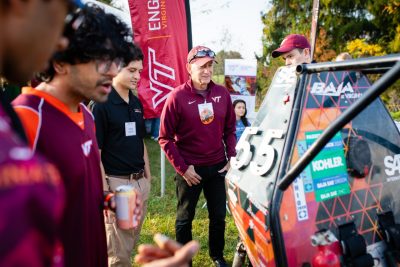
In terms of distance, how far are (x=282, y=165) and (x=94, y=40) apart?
1.03 metres

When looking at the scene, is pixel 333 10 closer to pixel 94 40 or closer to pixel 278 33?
pixel 278 33

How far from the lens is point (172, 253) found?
3.53 feet

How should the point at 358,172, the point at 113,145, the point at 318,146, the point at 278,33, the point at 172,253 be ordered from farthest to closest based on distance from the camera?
the point at 278,33
the point at 113,145
the point at 358,172
the point at 318,146
the point at 172,253

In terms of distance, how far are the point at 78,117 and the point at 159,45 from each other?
3891 millimetres

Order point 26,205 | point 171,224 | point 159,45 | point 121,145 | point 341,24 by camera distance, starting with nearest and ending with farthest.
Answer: point 26,205 < point 121,145 < point 171,224 < point 159,45 < point 341,24

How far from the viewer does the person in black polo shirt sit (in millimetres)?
2850

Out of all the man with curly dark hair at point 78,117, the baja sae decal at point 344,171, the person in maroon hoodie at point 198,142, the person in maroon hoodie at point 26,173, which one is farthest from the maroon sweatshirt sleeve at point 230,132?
the person in maroon hoodie at point 26,173

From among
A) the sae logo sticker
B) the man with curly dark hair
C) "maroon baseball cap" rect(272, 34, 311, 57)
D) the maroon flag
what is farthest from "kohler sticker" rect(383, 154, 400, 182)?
the maroon flag

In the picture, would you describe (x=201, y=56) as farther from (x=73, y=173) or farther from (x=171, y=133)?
(x=73, y=173)

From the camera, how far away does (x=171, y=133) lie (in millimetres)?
3441

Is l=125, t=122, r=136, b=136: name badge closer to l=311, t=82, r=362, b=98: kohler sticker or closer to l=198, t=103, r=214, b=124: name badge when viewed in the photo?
l=198, t=103, r=214, b=124: name badge

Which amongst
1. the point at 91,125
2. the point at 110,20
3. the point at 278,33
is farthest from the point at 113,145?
the point at 278,33

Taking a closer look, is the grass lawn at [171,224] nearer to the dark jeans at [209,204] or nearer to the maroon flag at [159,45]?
the dark jeans at [209,204]

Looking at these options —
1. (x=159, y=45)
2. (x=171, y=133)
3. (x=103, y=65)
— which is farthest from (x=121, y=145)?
(x=159, y=45)
